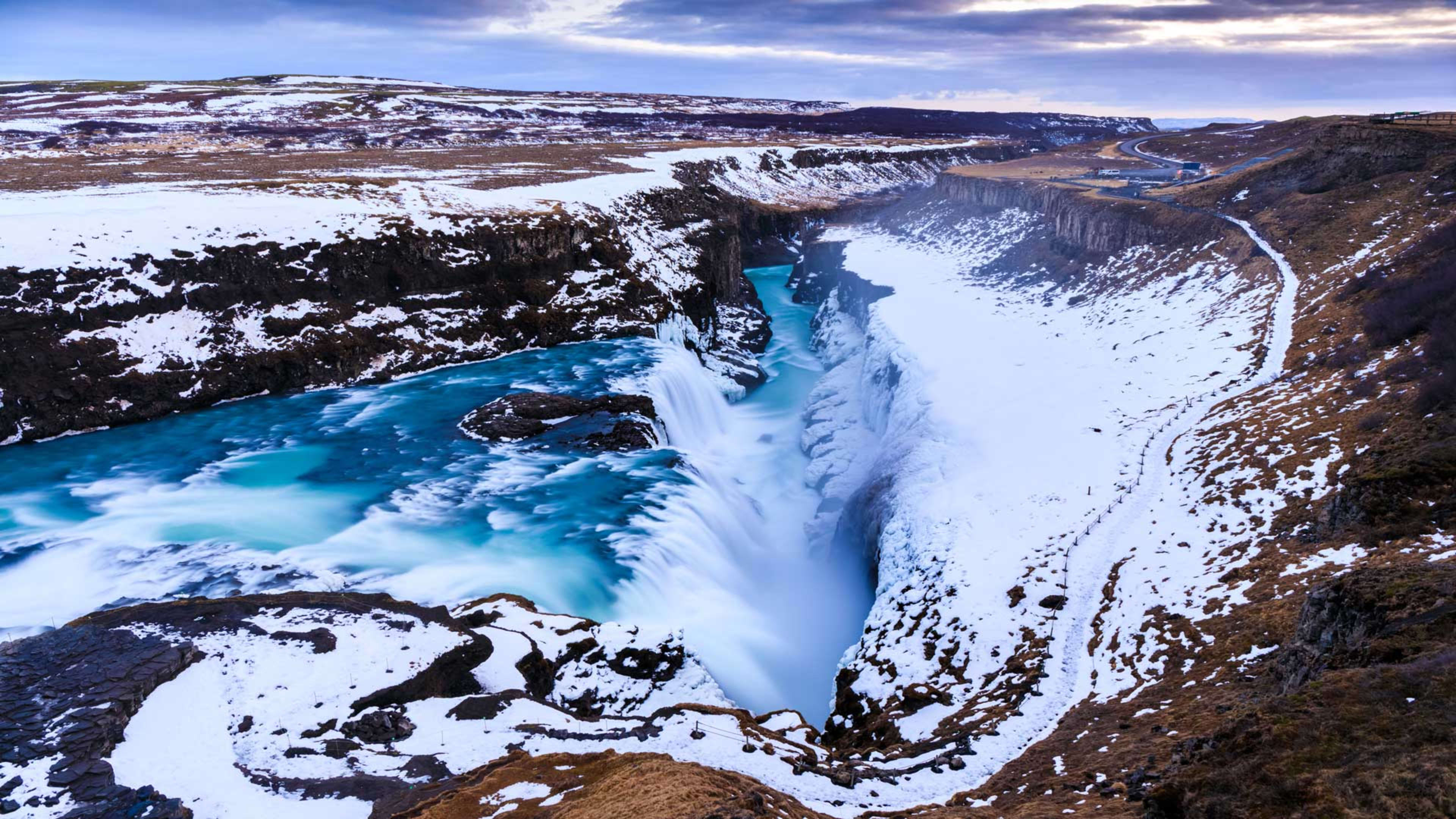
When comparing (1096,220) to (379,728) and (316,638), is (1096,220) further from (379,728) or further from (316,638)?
(379,728)

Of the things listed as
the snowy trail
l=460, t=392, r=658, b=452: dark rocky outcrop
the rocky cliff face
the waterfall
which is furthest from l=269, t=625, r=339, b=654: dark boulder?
the rocky cliff face

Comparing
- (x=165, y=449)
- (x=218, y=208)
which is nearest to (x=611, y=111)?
(x=218, y=208)

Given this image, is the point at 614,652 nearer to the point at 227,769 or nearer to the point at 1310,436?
the point at 227,769

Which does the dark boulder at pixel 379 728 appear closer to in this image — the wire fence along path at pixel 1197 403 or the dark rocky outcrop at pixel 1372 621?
the wire fence along path at pixel 1197 403

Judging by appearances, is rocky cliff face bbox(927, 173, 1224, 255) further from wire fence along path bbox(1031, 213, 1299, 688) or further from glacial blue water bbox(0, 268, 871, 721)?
glacial blue water bbox(0, 268, 871, 721)

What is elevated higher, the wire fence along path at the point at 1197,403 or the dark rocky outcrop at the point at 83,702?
the wire fence along path at the point at 1197,403

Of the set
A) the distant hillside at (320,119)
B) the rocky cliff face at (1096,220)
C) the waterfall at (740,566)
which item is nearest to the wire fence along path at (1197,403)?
the waterfall at (740,566)

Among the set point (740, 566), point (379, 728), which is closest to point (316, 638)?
point (379, 728)
